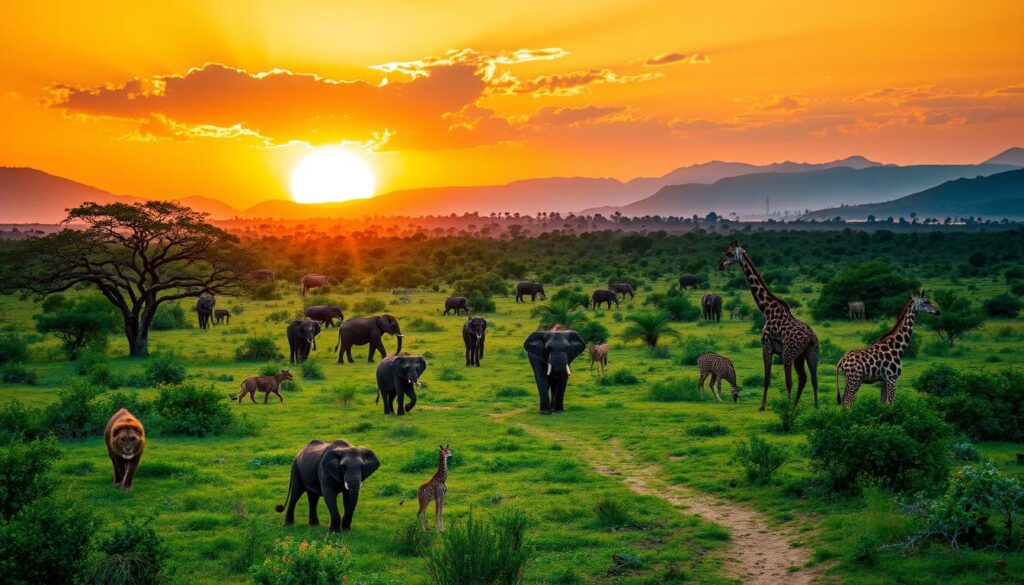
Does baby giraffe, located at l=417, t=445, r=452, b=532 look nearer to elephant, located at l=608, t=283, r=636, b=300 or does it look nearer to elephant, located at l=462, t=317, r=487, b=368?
elephant, located at l=462, t=317, r=487, b=368

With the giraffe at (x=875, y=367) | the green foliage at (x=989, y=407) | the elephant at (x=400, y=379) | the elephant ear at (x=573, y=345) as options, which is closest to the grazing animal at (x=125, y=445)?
the elephant at (x=400, y=379)

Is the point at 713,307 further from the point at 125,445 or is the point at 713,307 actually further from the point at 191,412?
the point at 125,445

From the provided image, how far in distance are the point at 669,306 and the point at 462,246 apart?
5514 centimetres

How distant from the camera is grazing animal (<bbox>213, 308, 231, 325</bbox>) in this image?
44375 mm

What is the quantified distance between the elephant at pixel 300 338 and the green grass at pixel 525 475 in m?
1.53

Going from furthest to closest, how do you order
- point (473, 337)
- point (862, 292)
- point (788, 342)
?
point (862, 292) < point (473, 337) < point (788, 342)

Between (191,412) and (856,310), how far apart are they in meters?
32.1

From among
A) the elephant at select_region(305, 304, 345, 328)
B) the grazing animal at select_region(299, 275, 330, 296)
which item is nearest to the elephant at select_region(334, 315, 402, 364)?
the elephant at select_region(305, 304, 345, 328)

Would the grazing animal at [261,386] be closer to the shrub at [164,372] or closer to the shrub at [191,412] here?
the shrub at [191,412]

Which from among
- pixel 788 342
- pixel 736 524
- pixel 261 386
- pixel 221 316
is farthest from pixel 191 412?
pixel 221 316

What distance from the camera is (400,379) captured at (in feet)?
70.9

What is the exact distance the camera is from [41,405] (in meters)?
22.6

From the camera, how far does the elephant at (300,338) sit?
3161 cm

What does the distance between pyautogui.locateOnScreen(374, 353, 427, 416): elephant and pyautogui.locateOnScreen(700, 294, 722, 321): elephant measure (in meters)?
24.1
